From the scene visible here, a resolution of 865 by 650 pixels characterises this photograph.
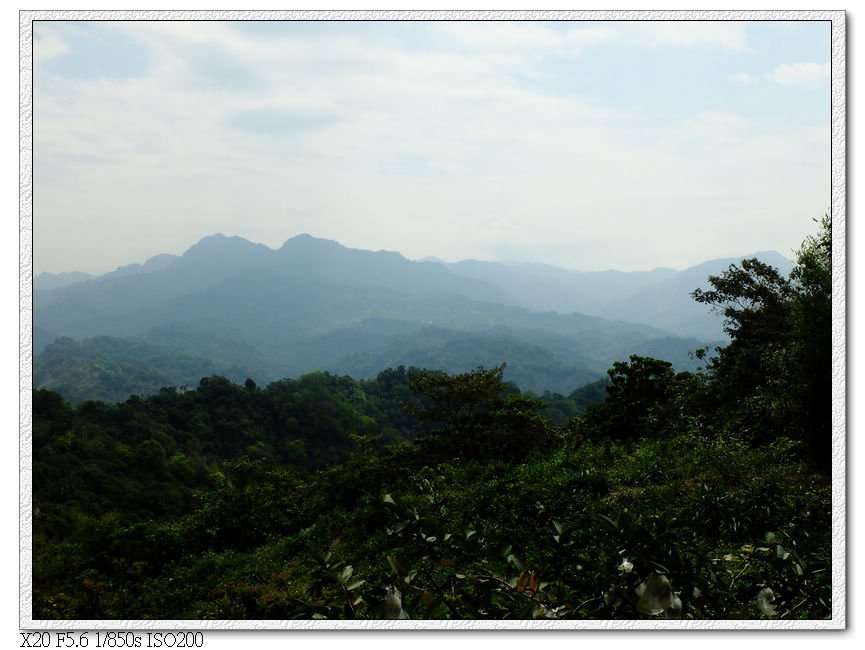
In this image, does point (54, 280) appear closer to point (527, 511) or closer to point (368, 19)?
point (368, 19)

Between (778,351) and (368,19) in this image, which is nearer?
(368,19)

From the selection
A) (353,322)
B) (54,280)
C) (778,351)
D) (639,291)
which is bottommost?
(778,351)

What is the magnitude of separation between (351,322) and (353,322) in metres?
0.25

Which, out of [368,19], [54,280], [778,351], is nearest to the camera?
[368,19]

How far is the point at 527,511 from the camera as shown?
420 cm

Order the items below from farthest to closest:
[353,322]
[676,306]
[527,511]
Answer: [353,322], [676,306], [527,511]

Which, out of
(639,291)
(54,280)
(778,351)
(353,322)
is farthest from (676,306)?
(353,322)

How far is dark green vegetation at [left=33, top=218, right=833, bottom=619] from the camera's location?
4.65ft

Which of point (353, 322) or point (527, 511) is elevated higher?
point (353, 322)

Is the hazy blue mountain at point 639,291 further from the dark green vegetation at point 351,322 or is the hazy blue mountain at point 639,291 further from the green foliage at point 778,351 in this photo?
the dark green vegetation at point 351,322

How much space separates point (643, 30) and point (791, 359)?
2289mm

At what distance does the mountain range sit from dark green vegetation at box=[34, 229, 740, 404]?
0.17m

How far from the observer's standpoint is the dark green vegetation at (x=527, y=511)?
142 centimetres
